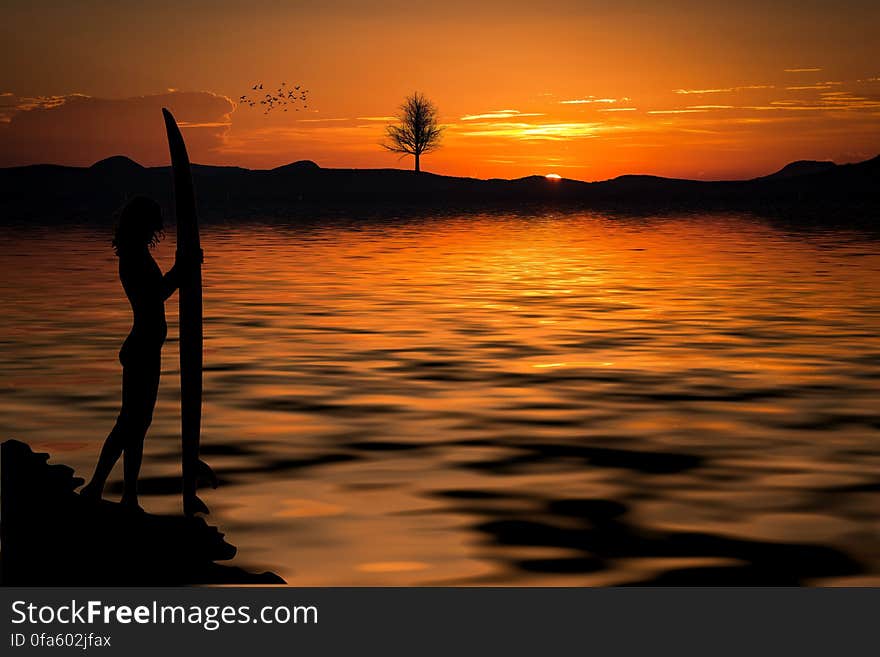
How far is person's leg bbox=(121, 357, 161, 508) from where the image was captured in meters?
7.95

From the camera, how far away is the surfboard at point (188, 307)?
805 cm

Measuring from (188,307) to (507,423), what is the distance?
505cm

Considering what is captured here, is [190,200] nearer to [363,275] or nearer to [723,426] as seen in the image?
[723,426]

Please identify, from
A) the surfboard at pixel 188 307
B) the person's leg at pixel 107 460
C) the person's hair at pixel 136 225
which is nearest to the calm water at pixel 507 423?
the surfboard at pixel 188 307

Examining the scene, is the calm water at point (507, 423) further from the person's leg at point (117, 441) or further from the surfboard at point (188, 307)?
the person's leg at point (117, 441)

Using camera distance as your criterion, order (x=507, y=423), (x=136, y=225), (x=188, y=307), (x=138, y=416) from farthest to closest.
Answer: (x=507, y=423) < (x=188, y=307) < (x=138, y=416) < (x=136, y=225)

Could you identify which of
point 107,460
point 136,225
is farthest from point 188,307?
point 107,460

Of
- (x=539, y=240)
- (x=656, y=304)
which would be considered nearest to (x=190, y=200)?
(x=656, y=304)

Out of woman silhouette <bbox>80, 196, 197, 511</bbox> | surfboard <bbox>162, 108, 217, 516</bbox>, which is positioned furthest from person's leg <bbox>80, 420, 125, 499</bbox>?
surfboard <bbox>162, 108, 217, 516</bbox>

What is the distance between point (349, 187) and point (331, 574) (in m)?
177

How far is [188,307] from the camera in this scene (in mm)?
8102

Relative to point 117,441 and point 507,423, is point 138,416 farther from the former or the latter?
point 507,423

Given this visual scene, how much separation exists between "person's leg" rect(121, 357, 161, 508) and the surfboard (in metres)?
0.19

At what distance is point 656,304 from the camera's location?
24672mm
